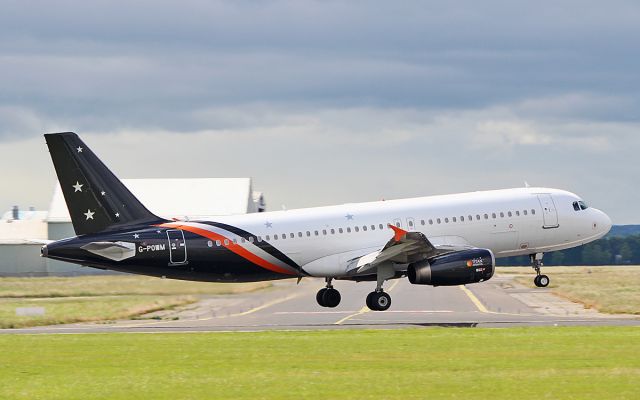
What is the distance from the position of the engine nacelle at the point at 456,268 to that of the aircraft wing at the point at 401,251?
50 cm

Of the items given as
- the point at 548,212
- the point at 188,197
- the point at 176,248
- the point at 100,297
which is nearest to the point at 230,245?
the point at 176,248

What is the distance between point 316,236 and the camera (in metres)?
49.1

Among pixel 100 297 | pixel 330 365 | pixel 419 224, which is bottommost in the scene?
pixel 330 365

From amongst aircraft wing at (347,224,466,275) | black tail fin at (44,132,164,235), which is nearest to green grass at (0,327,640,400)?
aircraft wing at (347,224,466,275)

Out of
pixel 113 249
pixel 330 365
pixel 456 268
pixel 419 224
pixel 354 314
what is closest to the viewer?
pixel 330 365

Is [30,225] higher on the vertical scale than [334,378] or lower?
higher

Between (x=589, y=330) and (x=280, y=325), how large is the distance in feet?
40.5

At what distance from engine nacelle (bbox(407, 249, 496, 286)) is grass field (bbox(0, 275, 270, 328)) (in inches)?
552

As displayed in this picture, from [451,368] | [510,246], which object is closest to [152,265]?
[510,246]

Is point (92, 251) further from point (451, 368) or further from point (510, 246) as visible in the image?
point (451, 368)

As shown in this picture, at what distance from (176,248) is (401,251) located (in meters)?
9.11

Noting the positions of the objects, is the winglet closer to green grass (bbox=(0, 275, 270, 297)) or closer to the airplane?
the airplane

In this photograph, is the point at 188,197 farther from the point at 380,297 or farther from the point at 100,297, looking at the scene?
the point at 380,297

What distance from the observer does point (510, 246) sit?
51.8 metres
